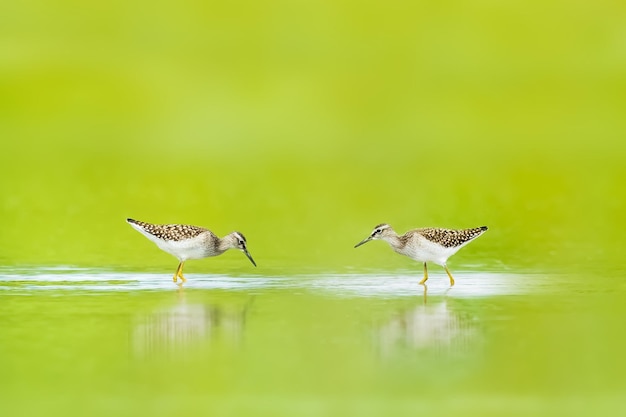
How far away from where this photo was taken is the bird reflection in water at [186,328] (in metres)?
17.0

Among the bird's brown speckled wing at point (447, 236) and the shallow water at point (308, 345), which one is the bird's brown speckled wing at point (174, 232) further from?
the bird's brown speckled wing at point (447, 236)

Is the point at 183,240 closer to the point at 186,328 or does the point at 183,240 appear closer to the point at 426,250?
the point at 426,250

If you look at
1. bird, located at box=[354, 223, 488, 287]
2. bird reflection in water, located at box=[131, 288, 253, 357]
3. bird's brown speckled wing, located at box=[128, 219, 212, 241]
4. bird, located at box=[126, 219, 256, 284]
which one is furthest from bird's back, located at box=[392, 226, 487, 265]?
bird reflection in water, located at box=[131, 288, 253, 357]

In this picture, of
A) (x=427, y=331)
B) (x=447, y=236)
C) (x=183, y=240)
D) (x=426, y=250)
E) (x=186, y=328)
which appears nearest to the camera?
(x=427, y=331)

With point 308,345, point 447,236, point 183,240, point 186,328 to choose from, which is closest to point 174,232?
point 183,240

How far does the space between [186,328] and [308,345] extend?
1.76 meters

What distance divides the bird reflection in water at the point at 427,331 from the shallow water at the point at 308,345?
0.09 ft

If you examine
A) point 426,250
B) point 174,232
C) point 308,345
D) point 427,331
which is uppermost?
point 174,232

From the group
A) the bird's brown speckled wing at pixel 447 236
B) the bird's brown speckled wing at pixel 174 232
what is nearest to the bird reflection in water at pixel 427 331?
the bird's brown speckled wing at pixel 447 236

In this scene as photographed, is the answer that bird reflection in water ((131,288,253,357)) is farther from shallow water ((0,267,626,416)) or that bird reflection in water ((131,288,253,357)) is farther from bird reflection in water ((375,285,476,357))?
bird reflection in water ((375,285,476,357))

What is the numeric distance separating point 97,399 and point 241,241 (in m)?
10.2

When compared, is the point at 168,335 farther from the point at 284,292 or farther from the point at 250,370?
the point at 284,292

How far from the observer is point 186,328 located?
59.5 feet

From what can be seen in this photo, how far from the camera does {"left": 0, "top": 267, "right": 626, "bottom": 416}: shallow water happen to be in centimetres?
1438
